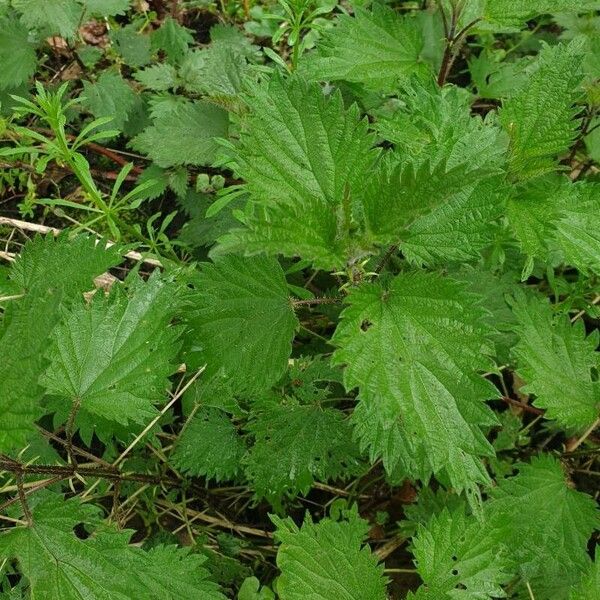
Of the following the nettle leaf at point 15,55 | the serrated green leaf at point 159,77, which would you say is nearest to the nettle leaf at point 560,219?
the serrated green leaf at point 159,77

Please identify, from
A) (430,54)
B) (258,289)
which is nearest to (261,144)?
(258,289)

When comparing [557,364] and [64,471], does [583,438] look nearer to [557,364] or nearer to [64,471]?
[557,364]

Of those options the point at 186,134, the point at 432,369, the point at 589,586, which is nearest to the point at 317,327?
the point at 186,134

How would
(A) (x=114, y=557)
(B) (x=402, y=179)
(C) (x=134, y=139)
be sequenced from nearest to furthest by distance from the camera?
(B) (x=402, y=179)
(A) (x=114, y=557)
(C) (x=134, y=139)

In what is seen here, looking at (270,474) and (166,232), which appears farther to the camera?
(166,232)

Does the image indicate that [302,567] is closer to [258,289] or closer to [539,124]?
[258,289]

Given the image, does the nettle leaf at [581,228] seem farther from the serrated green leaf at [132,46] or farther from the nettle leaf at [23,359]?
the serrated green leaf at [132,46]

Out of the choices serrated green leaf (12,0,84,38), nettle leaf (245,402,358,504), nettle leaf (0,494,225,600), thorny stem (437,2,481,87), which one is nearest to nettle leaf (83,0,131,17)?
serrated green leaf (12,0,84,38)
